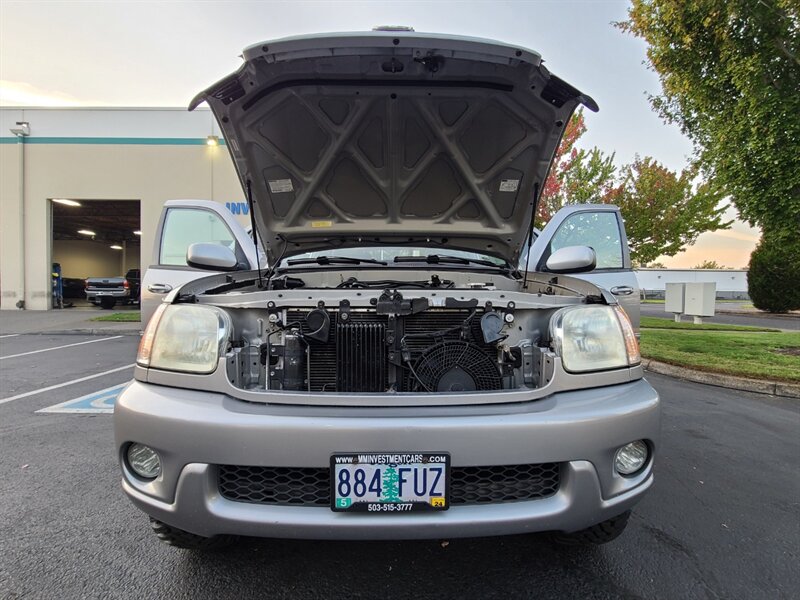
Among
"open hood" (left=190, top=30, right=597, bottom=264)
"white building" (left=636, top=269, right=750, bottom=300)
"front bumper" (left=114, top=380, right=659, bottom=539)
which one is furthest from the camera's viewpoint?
"white building" (left=636, top=269, right=750, bottom=300)

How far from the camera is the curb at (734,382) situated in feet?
16.3

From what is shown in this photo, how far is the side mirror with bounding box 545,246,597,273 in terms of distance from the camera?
264 centimetres

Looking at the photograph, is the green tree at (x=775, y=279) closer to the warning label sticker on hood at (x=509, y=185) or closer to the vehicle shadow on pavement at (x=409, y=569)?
the warning label sticker on hood at (x=509, y=185)

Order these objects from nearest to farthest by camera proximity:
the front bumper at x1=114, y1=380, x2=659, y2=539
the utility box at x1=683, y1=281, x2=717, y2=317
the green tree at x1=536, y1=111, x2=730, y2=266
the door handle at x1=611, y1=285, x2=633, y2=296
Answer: the front bumper at x1=114, y1=380, x2=659, y2=539 → the door handle at x1=611, y1=285, x2=633, y2=296 → the utility box at x1=683, y1=281, x2=717, y2=317 → the green tree at x1=536, y1=111, x2=730, y2=266

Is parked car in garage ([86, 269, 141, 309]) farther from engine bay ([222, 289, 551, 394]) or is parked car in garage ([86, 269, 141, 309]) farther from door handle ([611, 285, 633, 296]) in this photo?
engine bay ([222, 289, 551, 394])

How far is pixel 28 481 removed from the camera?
2574 mm

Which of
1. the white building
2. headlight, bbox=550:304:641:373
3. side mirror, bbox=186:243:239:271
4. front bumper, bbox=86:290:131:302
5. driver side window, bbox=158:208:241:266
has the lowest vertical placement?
front bumper, bbox=86:290:131:302

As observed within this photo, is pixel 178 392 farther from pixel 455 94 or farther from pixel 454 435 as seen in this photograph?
pixel 455 94

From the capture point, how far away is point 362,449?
4.59ft

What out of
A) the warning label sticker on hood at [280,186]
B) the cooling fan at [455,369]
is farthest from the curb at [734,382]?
the warning label sticker on hood at [280,186]

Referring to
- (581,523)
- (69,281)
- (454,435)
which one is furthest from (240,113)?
(69,281)

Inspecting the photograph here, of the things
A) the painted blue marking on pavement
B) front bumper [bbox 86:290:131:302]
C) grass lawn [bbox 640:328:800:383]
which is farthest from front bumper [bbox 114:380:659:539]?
front bumper [bbox 86:290:131:302]

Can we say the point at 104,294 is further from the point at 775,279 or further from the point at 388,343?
the point at 775,279

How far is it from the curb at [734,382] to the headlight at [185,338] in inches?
239
